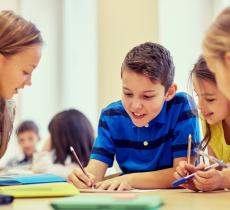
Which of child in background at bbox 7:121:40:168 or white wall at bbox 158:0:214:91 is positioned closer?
white wall at bbox 158:0:214:91

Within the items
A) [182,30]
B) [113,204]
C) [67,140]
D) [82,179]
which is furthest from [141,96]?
[67,140]

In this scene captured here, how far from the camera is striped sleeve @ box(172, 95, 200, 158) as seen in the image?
5.33 ft

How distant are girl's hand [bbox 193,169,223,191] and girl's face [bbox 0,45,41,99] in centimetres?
62

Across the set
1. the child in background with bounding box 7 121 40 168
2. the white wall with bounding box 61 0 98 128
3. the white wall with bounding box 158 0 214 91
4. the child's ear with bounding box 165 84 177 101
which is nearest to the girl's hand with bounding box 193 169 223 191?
the child's ear with bounding box 165 84 177 101

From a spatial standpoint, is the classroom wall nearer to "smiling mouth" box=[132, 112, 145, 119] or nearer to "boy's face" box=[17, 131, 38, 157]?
"smiling mouth" box=[132, 112, 145, 119]

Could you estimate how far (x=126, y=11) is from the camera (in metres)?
2.46

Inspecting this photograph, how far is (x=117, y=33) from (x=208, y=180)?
1.40 meters

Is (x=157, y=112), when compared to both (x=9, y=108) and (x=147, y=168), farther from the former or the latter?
(x=9, y=108)

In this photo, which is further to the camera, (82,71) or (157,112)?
(82,71)

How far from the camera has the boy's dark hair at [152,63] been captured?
Answer: 1.55 meters

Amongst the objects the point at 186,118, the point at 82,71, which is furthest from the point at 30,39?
the point at 82,71

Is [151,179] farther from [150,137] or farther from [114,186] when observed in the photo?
[114,186]

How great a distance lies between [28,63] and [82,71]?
2.06 m

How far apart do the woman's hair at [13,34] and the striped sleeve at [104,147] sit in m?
0.41
